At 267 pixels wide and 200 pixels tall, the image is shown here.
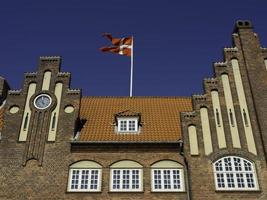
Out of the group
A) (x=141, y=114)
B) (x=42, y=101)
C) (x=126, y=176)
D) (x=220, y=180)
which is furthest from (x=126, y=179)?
(x=42, y=101)

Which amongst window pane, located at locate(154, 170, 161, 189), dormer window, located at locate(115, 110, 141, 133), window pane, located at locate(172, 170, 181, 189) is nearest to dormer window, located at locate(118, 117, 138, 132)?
dormer window, located at locate(115, 110, 141, 133)

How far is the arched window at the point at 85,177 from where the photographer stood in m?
20.1

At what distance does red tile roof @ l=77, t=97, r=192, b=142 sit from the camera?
73.4 feet

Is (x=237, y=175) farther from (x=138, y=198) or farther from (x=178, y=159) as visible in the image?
(x=138, y=198)

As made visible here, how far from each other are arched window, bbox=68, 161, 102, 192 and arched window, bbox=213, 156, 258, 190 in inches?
255

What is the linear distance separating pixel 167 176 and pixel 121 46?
13692 mm

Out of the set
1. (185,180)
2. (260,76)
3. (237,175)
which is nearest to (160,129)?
(185,180)

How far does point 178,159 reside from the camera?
21.1 metres

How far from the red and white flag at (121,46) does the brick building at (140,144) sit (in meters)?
6.51

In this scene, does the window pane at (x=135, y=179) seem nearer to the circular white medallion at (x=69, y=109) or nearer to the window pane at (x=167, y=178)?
the window pane at (x=167, y=178)

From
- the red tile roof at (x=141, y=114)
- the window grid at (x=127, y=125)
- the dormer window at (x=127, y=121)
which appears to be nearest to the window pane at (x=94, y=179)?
the red tile roof at (x=141, y=114)

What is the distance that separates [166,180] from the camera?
20.5 meters

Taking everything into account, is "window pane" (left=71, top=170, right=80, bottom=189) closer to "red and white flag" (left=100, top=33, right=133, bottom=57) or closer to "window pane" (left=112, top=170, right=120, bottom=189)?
"window pane" (left=112, top=170, right=120, bottom=189)

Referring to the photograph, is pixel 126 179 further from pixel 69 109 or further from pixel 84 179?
pixel 69 109
